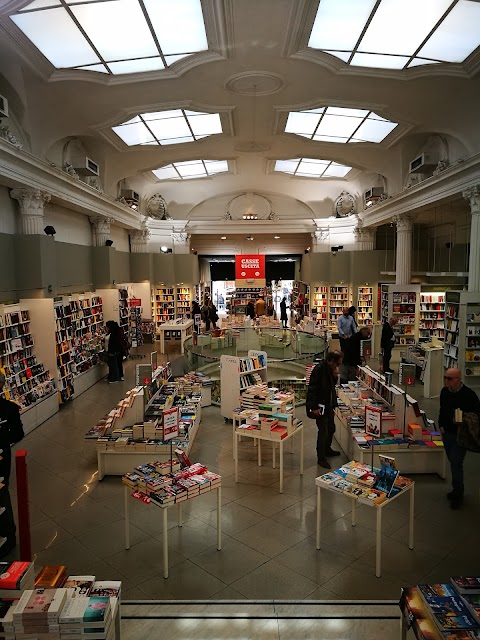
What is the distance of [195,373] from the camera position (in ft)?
32.7

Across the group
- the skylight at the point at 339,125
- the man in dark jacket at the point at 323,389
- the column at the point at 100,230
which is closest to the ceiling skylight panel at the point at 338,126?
the skylight at the point at 339,125

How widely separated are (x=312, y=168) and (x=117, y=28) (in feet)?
35.6

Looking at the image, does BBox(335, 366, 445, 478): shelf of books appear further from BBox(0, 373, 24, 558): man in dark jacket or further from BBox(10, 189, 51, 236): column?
BBox(10, 189, 51, 236): column

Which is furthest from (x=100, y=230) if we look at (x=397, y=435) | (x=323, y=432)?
(x=397, y=435)

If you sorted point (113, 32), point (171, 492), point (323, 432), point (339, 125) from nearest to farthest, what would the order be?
point (171, 492), point (323, 432), point (113, 32), point (339, 125)

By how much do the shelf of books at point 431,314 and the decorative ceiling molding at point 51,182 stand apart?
9861 millimetres

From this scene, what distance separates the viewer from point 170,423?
5379 millimetres

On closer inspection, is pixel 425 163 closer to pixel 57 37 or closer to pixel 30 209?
pixel 57 37

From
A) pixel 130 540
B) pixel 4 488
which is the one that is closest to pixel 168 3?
pixel 4 488

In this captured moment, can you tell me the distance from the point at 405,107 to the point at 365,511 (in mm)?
8031

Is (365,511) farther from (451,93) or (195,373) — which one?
(451,93)

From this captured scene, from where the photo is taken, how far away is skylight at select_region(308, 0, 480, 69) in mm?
6312

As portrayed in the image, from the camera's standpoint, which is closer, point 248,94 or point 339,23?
point 339,23

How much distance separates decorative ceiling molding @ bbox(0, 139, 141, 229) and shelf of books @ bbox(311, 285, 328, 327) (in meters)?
8.73
